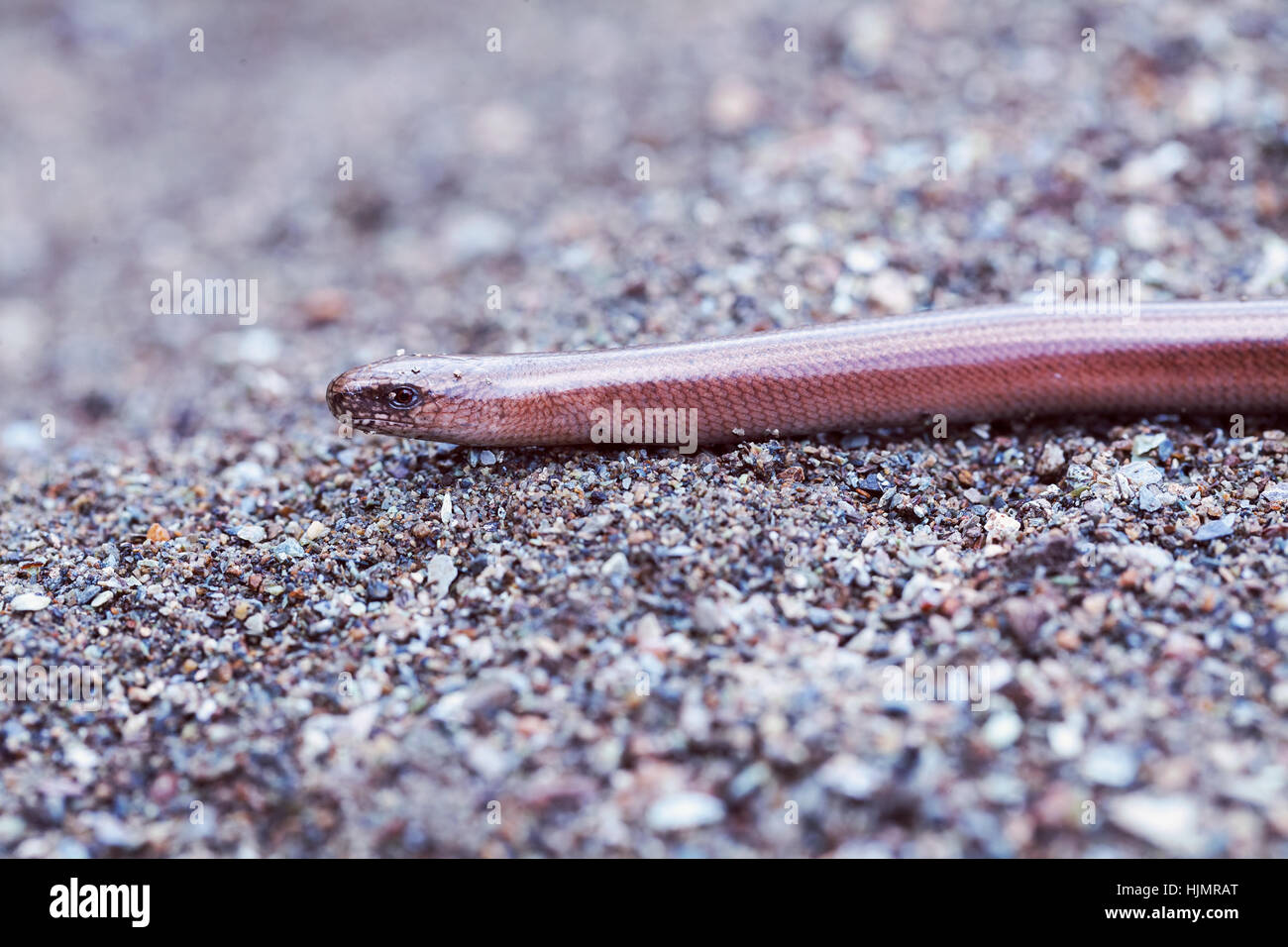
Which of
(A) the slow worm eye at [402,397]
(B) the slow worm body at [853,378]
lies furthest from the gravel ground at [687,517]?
(A) the slow worm eye at [402,397]

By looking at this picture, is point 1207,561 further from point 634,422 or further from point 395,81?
point 395,81

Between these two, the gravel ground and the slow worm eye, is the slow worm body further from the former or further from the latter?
the gravel ground

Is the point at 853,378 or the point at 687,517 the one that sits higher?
the point at 853,378

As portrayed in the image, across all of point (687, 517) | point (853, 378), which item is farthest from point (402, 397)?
point (853, 378)

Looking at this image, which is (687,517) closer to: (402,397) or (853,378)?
(853,378)

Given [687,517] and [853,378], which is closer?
[687,517]

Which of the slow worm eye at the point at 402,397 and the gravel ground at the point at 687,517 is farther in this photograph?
the slow worm eye at the point at 402,397

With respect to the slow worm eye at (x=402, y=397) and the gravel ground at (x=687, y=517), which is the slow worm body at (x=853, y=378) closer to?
the slow worm eye at (x=402, y=397)
